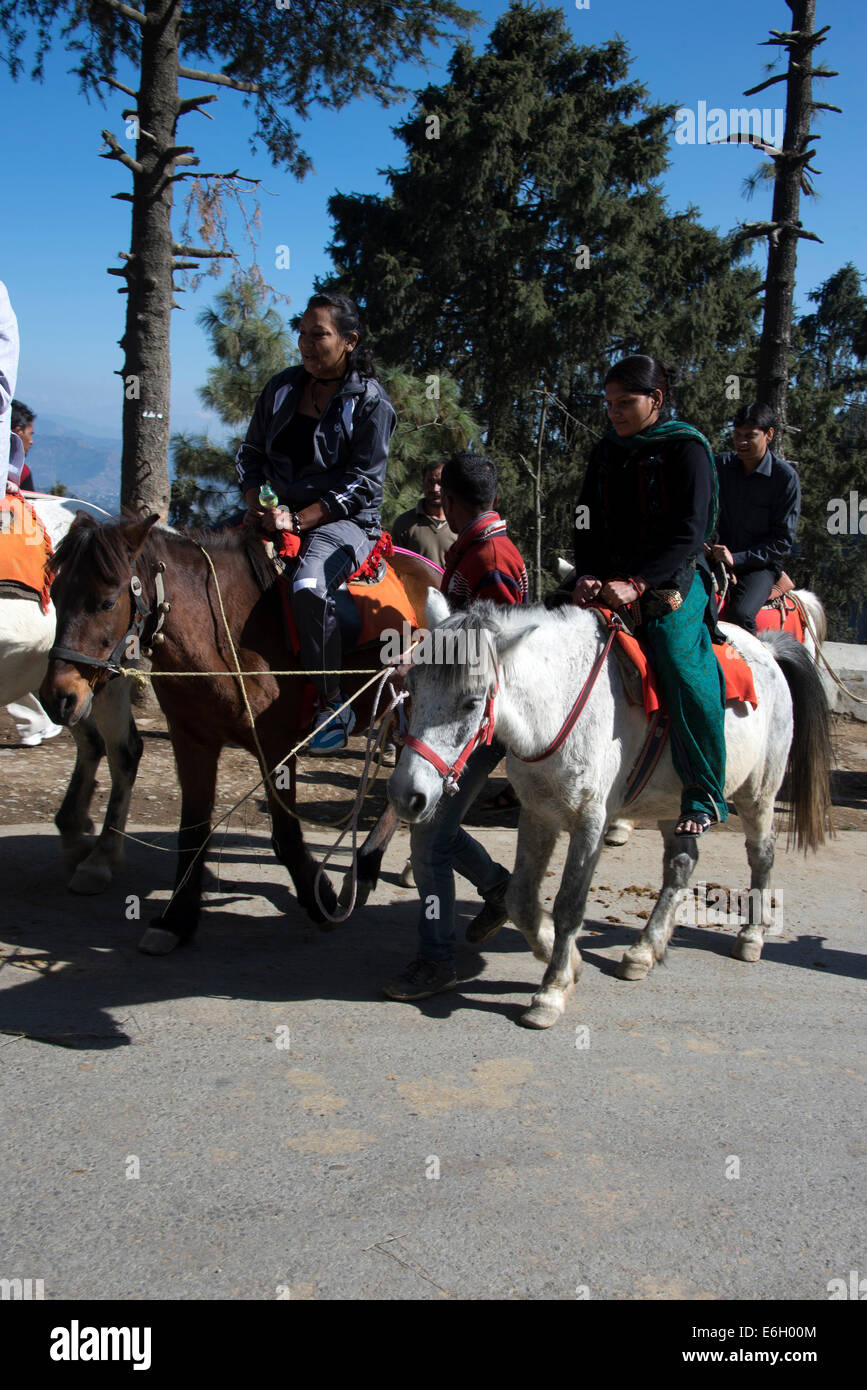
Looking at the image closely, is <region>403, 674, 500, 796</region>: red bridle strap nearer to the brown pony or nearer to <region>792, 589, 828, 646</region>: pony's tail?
the brown pony

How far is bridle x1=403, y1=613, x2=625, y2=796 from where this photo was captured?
3.35 meters

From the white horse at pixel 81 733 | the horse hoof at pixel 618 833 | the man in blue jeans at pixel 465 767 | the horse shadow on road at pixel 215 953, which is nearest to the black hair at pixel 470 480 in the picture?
the man in blue jeans at pixel 465 767

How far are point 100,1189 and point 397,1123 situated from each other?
0.92 m

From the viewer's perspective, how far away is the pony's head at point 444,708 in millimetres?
3295

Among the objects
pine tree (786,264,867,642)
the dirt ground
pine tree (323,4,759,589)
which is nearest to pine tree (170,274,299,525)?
the dirt ground

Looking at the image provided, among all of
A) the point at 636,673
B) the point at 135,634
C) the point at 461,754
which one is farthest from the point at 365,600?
the point at 461,754

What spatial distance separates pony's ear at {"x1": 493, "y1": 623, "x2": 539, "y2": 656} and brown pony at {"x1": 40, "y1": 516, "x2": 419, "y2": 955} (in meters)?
1.11

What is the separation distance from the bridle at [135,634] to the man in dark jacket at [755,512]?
141 inches

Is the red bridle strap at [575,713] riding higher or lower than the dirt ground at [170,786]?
higher

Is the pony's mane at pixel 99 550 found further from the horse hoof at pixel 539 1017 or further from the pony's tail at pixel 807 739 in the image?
the pony's tail at pixel 807 739

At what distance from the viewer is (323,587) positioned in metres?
4.37

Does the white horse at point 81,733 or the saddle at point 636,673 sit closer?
the saddle at point 636,673

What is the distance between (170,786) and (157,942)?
3.06 metres

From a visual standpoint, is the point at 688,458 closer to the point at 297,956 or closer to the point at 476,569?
the point at 476,569
